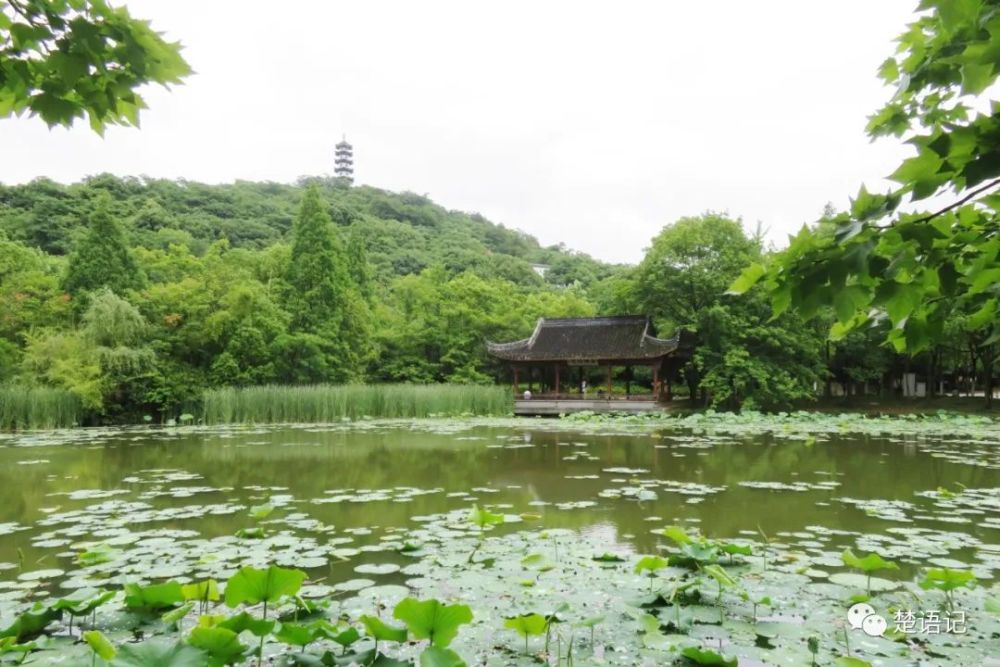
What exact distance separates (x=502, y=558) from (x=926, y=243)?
8.02 ft

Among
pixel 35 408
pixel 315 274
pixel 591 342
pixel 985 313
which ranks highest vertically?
pixel 315 274

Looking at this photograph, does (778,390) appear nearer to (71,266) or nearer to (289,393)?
(289,393)

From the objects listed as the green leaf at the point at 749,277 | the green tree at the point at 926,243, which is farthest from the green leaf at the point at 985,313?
the green leaf at the point at 749,277

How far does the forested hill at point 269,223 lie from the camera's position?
87.0 feet

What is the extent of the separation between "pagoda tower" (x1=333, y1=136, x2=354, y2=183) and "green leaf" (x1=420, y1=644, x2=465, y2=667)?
9044cm

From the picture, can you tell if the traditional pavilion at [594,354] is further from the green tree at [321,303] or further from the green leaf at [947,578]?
the green leaf at [947,578]

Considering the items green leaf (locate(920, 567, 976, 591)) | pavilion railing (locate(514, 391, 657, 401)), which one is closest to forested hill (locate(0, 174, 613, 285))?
pavilion railing (locate(514, 391, 657, 401))

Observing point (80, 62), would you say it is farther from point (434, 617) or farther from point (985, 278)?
point (985, 278)

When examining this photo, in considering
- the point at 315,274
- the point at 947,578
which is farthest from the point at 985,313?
the point at 315,274

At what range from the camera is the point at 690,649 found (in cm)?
→ 174

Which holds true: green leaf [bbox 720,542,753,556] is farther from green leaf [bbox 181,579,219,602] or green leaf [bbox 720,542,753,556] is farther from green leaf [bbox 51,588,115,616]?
green leaf [bbox 51,588,115,616]

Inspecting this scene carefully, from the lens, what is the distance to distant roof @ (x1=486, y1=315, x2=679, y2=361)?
17859 mm

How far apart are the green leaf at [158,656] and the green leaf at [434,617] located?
0.47 meters

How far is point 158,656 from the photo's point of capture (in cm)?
143
